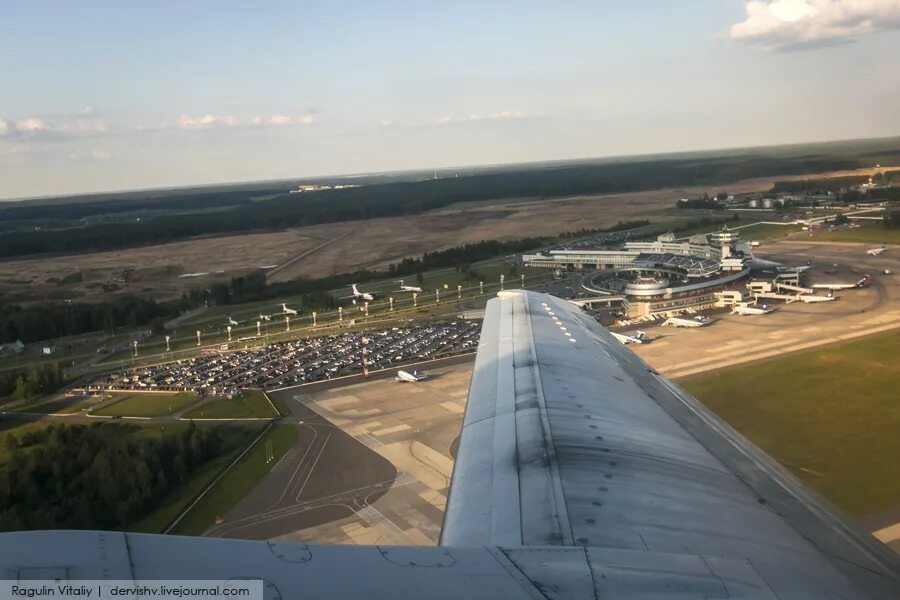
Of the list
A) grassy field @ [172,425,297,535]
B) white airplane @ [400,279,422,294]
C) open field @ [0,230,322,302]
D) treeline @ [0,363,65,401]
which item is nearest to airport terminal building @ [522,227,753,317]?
white airplane @ [400,279,422,294]

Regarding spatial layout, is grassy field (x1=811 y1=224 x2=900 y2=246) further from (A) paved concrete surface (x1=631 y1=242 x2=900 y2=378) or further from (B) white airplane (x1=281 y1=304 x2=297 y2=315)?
(B) white airplane (x1=281 y1=304 x2=297 y2=315)

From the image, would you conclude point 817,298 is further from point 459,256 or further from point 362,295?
point 459,256

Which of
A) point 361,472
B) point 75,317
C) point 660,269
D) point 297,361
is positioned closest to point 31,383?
point 297,361

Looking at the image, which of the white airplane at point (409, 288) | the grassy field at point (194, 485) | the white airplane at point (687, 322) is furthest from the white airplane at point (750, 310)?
the grassy field at point (194, 485)

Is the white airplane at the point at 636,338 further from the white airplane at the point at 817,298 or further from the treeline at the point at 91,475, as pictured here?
the treeline at the point at 91,475

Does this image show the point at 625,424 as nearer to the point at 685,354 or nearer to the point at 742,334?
the point at 685,354

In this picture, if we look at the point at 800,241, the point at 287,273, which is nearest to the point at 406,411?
the point at 287,273
